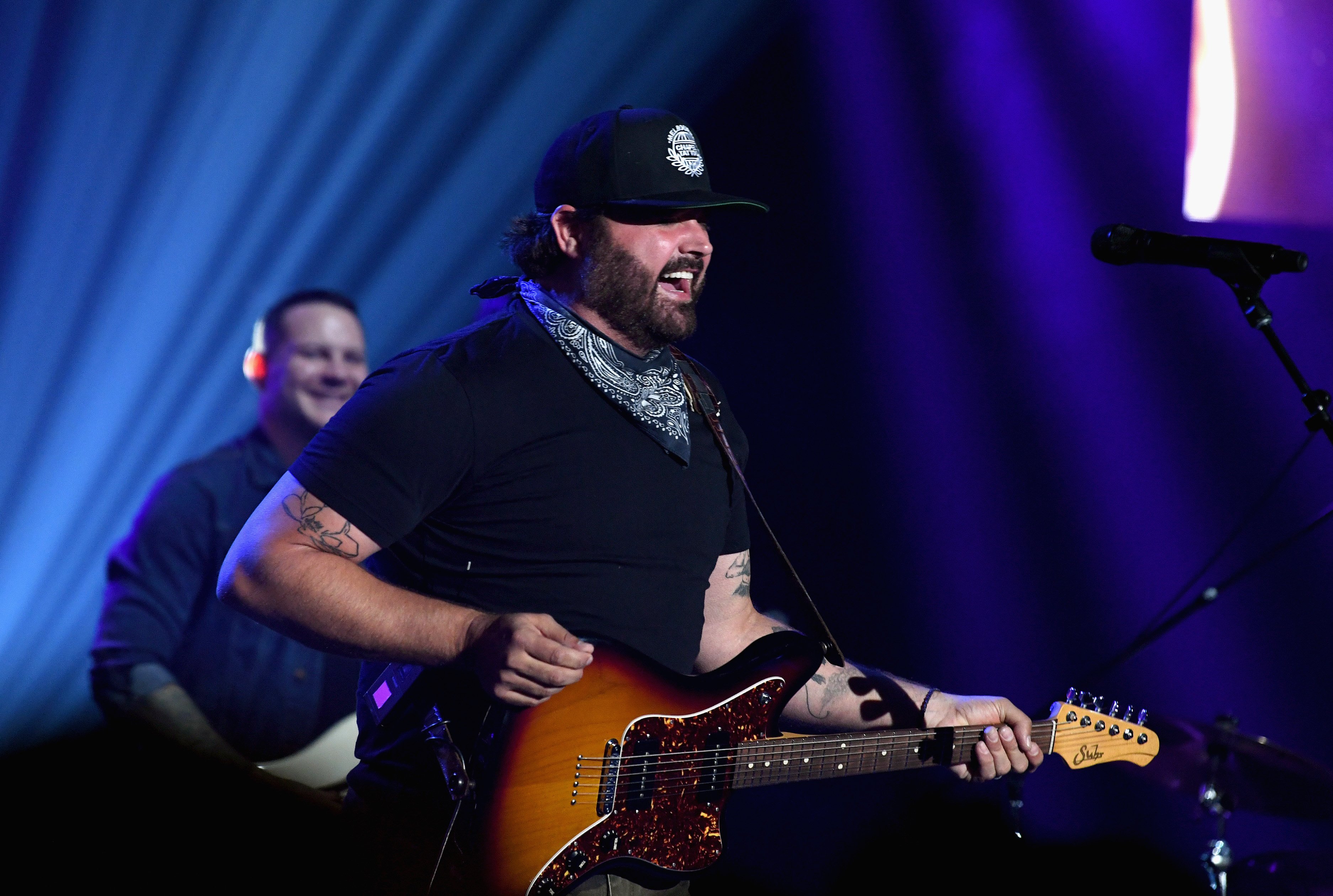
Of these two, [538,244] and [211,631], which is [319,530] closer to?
[538,244]

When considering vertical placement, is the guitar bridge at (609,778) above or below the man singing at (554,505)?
below

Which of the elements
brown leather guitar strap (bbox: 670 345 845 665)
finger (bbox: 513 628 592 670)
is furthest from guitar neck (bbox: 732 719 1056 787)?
finger (bbox: 513 628 592 670)

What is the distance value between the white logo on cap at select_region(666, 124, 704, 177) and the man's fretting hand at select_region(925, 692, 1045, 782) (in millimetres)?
1446

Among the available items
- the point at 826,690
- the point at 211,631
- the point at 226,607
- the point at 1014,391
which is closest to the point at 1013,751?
the point at 826,690

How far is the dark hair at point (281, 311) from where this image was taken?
13.8ft

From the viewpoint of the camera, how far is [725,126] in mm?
4777

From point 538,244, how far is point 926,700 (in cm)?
151

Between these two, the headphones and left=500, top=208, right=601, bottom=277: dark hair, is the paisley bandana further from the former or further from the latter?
the headphones

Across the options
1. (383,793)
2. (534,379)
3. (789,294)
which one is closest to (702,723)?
(383,793)

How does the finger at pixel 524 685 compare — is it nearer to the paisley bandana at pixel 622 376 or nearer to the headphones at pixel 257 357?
the paisley bandana at pixel 622 376

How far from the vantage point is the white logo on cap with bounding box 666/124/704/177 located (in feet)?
8.45

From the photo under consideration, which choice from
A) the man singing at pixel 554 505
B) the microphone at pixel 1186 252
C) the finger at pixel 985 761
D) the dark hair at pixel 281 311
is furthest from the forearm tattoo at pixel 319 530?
the dark hair at pixel 281 311

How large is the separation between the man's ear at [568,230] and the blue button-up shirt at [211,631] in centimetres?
178

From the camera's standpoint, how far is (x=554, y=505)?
2262 mm
